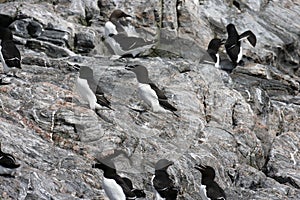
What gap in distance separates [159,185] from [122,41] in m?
4.62

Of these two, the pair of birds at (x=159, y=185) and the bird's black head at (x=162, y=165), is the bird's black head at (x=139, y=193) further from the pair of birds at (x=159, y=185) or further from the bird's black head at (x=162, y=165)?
the bird's black head at (x=162, y=165)

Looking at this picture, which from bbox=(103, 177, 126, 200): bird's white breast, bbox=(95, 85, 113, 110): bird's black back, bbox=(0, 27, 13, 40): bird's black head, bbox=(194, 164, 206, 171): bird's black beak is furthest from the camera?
bbox=(0, 27, 13, 40): bird's black head

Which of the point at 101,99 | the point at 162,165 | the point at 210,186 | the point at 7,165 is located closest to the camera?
the point at 7,165

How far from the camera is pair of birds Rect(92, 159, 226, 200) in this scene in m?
11.3

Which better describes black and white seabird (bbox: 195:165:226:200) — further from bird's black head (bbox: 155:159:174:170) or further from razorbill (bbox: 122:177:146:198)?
razorbill (bbox: 122:177:146:198)

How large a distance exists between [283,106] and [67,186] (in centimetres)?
662

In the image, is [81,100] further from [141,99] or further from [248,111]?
[248,111]

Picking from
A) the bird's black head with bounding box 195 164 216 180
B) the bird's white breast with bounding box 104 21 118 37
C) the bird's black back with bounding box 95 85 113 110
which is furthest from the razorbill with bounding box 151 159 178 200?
the bird's white breast with bounding box 104 21 118 37

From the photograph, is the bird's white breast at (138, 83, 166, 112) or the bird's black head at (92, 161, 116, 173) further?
the bird's white breast at (138, 83, 166, 112)

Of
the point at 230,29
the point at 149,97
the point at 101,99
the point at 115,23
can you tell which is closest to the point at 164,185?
the point at 149,97

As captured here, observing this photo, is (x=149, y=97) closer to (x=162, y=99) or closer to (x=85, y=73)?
(x=162, y=99)

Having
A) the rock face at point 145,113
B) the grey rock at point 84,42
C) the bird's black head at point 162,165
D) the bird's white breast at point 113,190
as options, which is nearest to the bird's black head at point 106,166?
the rock face at point 145,113

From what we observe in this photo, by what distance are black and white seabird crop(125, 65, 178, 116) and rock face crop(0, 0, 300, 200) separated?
0.44 ft

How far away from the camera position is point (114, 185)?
1120cm
